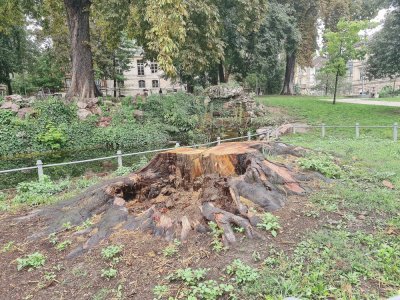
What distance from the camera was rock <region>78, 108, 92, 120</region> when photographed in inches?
624

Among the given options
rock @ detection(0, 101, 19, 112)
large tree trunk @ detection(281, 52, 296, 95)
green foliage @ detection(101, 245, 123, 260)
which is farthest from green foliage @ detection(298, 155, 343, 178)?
large tree trunk @ detection(281, 52, 296, 95)

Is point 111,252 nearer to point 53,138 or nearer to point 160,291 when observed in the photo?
point 160,291

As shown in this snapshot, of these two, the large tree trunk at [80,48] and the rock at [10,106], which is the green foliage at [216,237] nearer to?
the rock at [10,106]

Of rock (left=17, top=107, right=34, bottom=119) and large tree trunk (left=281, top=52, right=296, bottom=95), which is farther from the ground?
large tree trunk (left=281, top=52, right=296, bottom=95)

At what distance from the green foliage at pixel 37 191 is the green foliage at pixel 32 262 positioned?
2.94 meters

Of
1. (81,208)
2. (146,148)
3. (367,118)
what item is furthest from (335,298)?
(367,118)

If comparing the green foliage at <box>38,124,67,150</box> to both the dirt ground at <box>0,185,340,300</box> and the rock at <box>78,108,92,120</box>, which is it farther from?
the dirt ground at <box>0,185,340,300</box>

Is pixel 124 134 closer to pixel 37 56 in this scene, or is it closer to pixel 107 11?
pixel 107 11

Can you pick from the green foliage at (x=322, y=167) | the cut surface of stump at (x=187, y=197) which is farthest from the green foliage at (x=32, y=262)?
the green foliage at (x=322, y=167)

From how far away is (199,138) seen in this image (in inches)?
684

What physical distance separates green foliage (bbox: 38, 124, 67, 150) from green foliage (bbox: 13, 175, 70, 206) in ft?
26.1

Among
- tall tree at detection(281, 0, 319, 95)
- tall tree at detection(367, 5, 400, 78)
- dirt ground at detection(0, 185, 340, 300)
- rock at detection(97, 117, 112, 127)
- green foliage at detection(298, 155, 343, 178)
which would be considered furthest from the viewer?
tall tree at detection(281, 0, 319, 95)

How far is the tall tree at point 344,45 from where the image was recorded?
19.8 meters

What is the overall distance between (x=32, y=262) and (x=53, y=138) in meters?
12.5
